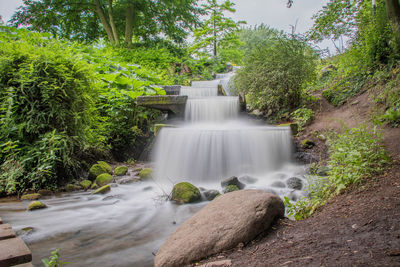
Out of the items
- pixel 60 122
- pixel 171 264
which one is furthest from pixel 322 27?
pixel 171 264

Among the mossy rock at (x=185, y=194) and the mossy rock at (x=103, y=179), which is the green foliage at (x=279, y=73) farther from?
the mossy rock at (x=103, y=179)

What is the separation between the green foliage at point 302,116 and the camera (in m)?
6.51

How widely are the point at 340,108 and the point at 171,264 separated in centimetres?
614

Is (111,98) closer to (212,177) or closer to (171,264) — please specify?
(212,177)

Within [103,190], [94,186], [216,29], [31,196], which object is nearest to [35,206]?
[31,196]

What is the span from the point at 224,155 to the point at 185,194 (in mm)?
1936

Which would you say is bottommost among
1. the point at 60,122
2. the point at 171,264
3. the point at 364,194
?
Result: the point at 171,264

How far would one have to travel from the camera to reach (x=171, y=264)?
6.70 ft

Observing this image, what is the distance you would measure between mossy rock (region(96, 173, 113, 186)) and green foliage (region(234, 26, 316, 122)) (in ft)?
15.3

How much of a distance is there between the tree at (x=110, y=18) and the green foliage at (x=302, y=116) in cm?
984

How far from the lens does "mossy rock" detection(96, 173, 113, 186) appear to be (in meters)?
5.00

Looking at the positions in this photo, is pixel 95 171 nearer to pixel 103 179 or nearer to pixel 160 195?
pixel 103 179

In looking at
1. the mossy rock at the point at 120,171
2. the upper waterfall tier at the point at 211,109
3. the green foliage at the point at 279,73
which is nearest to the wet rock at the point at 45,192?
the mossy rock at the point at 120,171

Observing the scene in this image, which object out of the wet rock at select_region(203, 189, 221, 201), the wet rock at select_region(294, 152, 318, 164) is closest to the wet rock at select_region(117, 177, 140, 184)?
the wet rock at select_region(203, 189, 221, 201)
